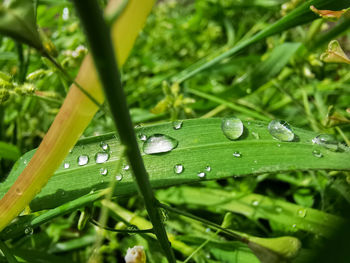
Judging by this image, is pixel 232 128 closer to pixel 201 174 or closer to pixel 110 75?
pixel 201 174

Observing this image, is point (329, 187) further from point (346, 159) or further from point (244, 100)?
point (244, 100)

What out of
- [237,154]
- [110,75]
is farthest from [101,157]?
[110,75]

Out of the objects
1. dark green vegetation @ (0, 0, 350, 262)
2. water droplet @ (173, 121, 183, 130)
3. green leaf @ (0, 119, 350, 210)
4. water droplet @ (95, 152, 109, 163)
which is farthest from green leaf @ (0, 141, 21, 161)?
water droplet @ (173, 121, 183, 130)

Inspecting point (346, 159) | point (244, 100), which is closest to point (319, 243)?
point (346, 159)

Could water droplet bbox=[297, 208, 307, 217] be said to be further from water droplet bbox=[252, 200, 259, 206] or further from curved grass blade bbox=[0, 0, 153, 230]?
curved grass blade bbox=[0, 0, 153, 230]

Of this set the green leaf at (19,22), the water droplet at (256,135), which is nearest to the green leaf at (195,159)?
the water droplet at (256,135)
